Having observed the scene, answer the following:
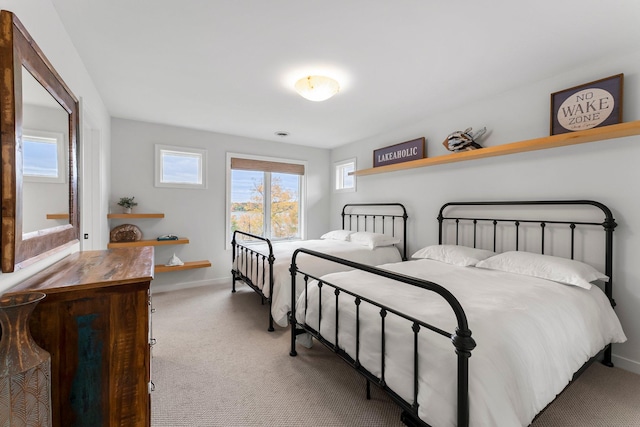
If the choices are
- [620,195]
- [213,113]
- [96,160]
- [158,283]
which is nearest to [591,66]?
[620,195]

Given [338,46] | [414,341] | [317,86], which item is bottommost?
[414,341]

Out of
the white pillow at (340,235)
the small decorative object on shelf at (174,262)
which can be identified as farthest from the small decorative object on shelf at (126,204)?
the white pillow at (340,235)

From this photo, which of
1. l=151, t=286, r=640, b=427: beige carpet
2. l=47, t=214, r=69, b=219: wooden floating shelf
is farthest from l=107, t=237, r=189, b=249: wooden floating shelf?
l=47, t=214, r=69, b=219: wooden floating shelf

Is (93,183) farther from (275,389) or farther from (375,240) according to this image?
(375,240)

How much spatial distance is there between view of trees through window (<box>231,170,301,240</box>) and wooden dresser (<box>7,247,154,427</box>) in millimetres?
3422

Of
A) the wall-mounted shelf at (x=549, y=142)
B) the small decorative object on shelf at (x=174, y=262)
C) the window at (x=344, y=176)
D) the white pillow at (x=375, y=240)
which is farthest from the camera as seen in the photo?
the window at (x=344, y=176)

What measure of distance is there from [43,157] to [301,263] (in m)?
2.09

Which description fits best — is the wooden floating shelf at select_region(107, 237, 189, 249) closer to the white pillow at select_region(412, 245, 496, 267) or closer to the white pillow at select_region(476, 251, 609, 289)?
the white pillow at select_region(412, 245, 496, 267)

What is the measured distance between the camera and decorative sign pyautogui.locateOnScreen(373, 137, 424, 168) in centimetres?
361

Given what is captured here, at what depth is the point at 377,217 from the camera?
4.34 m

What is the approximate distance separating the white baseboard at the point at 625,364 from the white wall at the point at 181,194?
435 centimetres

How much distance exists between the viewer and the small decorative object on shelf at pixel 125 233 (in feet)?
11.3

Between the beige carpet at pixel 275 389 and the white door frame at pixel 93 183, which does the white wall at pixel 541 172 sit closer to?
the beige carpet at pixel 275 389

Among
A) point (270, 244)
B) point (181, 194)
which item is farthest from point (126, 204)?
point (270, 244)
